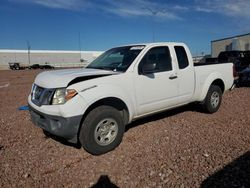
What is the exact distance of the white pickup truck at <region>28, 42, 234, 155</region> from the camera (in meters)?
3.98

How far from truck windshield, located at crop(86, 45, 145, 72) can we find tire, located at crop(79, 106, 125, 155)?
987 mm

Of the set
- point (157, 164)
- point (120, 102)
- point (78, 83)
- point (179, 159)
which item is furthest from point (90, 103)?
point (179, 159)

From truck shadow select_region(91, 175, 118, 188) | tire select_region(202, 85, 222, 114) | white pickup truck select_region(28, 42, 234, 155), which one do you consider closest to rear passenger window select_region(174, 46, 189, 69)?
white pickup truck select_region(28, 42, 234, 155)

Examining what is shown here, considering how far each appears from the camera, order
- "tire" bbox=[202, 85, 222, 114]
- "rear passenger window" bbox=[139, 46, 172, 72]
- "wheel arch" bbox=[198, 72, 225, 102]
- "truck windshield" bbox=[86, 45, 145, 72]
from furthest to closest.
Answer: "tire" bbox=[202, 85, 222, 114]
"wheel arch" bbox=[198, 72, 225, 102]
"rear passenger window" bbox=[139, 46, 172, 72]
"truck windshield" bbox=[86, 45, 145, 72]

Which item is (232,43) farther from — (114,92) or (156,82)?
(114,92)

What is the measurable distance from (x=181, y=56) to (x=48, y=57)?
9466cm

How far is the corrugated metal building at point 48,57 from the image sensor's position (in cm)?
8412

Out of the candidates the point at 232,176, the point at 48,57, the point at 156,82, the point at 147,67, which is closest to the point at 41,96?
the point at 147,67

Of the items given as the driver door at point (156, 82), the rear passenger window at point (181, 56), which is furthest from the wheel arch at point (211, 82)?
the driver door at point (156, 82)

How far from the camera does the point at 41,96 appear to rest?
4258mm

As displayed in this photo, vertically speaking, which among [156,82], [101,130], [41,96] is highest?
[156,82]

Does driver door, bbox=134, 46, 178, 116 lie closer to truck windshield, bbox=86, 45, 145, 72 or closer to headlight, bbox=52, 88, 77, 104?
truck windshield, bbox=86, 45, 145, 72

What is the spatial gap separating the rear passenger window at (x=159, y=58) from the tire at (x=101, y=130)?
134cm

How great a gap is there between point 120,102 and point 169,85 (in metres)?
1.34
